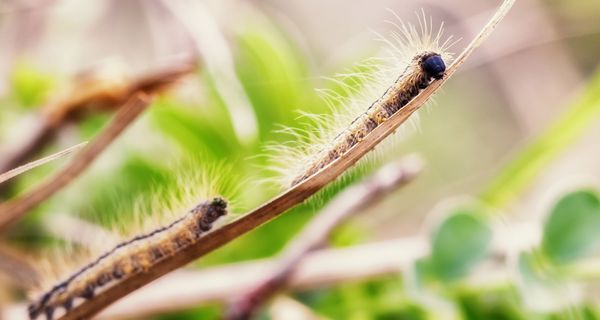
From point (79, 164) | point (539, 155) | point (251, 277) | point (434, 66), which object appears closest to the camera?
point (434, 66)

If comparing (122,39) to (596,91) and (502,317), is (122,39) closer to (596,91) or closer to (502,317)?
(596,91)

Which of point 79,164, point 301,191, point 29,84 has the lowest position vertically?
point 301,191

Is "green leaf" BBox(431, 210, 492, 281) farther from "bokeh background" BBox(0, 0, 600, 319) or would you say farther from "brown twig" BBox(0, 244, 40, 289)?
"brown twig" BBox(0, 244, 40, 289)

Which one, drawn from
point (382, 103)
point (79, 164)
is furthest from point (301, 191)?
point (79, 164)

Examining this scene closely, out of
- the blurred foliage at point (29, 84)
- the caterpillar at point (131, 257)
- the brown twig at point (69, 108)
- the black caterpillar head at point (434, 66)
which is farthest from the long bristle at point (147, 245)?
the blurred foliage at point (29, 84)

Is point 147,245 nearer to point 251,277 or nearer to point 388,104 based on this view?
point 388,104

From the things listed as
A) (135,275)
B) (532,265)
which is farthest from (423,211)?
(135,275)
